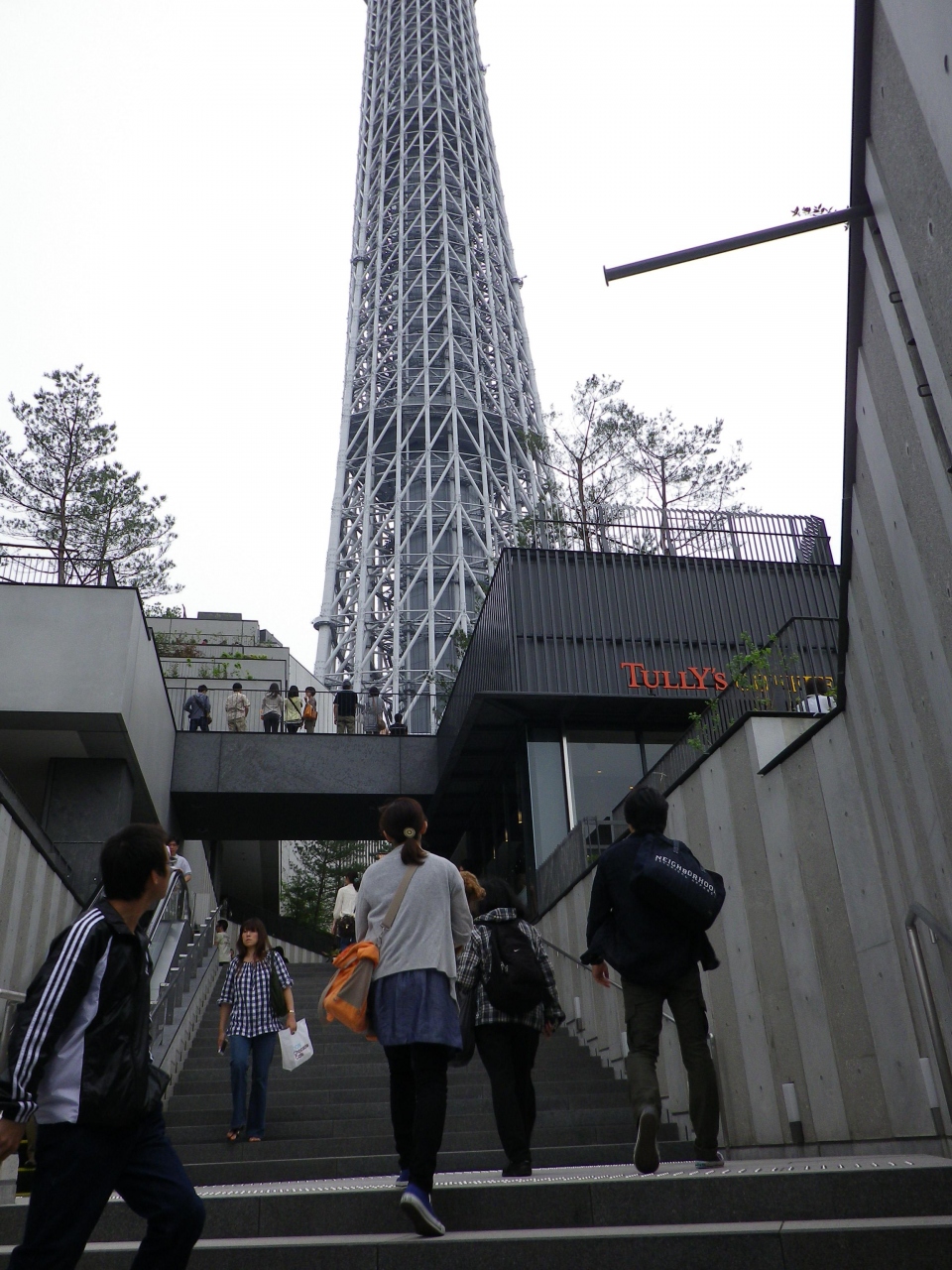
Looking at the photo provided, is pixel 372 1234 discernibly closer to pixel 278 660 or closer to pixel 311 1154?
pixel 311 1154

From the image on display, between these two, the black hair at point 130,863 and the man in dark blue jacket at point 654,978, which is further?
the man in dark blue jacket at point 654,978

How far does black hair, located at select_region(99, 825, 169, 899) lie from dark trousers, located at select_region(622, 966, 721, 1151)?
2.43 metres

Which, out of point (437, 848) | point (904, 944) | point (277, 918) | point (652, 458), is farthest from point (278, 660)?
point (904, 944)

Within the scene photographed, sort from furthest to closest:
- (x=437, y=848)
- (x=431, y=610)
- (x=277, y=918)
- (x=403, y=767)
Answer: (x=431, y=610), (x=277, y=918), (x=437, y=848), (x=403, y=767)

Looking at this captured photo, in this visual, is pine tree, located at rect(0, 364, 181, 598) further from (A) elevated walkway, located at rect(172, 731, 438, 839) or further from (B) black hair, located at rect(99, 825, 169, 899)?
(B) black hair, located at rect(99, 825, 169, 899)

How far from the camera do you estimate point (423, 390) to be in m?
59.9

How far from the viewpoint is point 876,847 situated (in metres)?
5.78

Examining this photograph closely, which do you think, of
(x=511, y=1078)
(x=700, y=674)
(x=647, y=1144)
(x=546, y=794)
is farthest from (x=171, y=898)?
(x=647, y=1144)

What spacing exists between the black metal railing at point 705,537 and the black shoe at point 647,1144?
14119mm

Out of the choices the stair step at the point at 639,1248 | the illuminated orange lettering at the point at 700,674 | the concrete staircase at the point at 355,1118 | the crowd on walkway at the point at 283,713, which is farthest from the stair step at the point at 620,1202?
the crowd on walkway at the point at 283,713

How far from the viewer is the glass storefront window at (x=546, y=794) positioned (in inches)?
632

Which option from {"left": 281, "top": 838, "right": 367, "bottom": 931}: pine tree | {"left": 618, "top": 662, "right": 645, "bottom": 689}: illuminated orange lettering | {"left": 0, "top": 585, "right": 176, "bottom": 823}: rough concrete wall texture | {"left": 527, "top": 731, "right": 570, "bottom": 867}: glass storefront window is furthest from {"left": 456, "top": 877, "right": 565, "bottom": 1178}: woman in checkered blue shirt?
{"left": 281, "top": 838, "right": 367, "bottom": 931}: pine tree

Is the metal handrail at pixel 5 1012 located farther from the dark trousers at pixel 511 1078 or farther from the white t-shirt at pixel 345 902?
the white t-shirt at pixel 345 902

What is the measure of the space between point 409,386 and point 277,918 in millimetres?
37659
